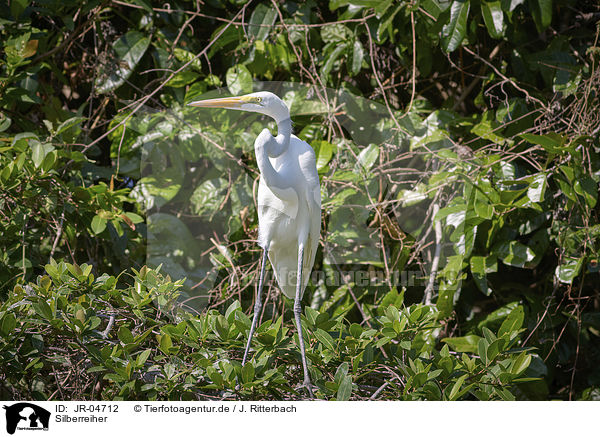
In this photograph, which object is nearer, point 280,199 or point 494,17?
point 280,199

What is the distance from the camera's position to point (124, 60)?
218 cm

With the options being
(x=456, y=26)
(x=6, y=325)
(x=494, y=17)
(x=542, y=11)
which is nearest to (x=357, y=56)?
(x=456, y=26)

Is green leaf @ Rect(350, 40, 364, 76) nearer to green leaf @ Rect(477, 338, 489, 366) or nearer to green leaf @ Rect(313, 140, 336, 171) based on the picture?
green leaf @ Rect(313, 140, 336, 171)

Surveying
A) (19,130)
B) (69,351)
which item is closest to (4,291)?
(69,351)

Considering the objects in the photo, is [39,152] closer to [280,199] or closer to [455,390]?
[280,199]

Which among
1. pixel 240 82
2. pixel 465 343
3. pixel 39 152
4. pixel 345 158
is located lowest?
pixel 465 343

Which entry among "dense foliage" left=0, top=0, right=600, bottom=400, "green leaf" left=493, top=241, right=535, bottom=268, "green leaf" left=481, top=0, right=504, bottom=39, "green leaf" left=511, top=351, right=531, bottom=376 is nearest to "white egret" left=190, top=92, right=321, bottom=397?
"dense foliage" left=0, top=0, right=600, bottom=400

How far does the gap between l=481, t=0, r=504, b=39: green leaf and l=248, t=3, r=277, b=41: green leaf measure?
0.76m

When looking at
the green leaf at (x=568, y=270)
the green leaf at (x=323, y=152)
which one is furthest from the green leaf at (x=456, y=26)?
the green leaf at (x=568, y=270)

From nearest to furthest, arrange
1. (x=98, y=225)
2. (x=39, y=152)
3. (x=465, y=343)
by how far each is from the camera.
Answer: (x=39, y=152) < (x=98, y=225) < (x=465, y=343)

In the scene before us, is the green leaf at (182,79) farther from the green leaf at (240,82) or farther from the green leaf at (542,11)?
the green leaf at (542,11)
